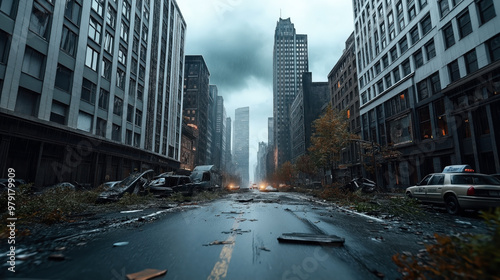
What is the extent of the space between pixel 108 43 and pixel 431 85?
36.9 metres

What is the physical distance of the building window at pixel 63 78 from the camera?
66.4 ft

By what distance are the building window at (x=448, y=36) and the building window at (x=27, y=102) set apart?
122ft

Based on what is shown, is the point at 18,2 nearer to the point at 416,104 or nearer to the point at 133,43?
the point at 133,43

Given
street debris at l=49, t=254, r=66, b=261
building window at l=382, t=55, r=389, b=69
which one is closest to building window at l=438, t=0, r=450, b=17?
building window at l=382, t=55, r=389, b=69

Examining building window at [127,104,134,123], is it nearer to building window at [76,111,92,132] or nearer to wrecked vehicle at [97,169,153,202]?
building window at [76,111,92,132]

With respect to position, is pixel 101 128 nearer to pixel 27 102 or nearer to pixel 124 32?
pixel 27 102

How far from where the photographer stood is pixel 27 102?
1747 cm

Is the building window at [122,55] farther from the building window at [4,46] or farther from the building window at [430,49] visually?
the building window at [430,49]

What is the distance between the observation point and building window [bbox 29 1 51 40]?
704 inches

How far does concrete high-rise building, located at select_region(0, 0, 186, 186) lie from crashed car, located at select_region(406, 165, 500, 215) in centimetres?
2390

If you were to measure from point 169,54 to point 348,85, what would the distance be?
1493 inches

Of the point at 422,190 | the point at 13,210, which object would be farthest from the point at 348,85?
the point at 13,210

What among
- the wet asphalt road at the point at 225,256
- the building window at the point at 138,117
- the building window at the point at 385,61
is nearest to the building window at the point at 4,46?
the building window at the point at 138,117

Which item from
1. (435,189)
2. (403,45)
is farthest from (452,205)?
(403,45)
